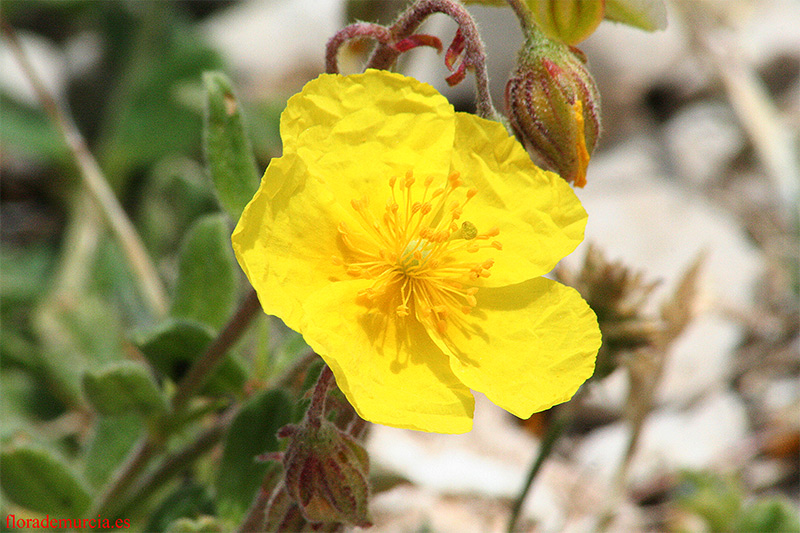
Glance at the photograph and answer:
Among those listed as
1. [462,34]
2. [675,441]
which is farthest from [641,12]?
[675,441]

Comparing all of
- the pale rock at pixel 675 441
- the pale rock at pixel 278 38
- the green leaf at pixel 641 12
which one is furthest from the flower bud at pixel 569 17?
the pale rock at pixel 278 38

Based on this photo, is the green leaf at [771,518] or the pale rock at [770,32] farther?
the pale rock at [770,32]

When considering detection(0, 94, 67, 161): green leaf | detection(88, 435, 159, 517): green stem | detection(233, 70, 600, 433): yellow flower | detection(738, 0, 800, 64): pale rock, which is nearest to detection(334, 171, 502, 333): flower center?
detection(233, 70, 600, 433): yellow flower

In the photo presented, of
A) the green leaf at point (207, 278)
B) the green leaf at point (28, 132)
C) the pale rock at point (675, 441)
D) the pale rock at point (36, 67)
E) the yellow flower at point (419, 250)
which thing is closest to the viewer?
the yellow flower at point (419, 250)

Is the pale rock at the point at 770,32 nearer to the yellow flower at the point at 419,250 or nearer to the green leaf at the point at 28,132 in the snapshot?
the yellow flower at the point at 419,250

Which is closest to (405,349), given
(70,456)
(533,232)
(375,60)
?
(533,232)

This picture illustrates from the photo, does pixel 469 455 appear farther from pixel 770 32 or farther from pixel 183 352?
pixel 770 32

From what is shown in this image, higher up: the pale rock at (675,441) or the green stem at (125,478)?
the pale rock at (675,441)
